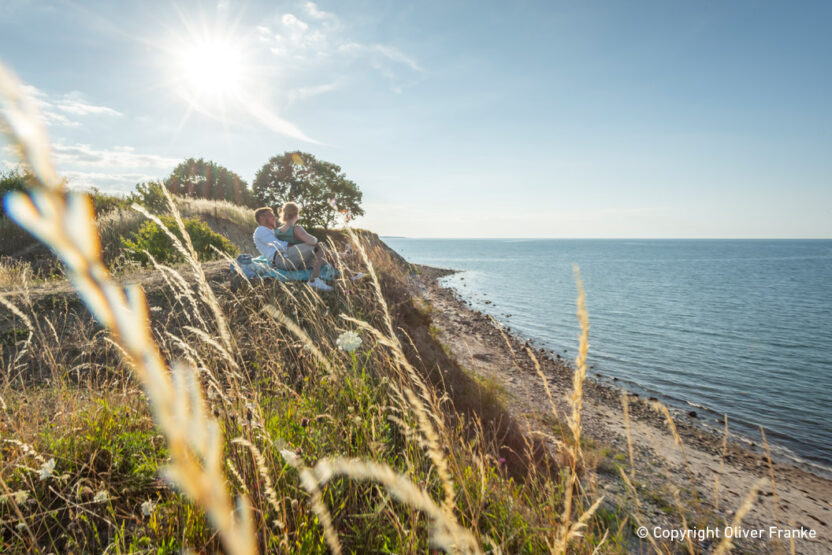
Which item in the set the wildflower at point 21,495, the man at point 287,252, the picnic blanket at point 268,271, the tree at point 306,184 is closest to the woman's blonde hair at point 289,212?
the man at point 287,252

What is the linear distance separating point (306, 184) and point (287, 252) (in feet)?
110

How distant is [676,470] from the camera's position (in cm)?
920

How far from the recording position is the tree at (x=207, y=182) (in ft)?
136

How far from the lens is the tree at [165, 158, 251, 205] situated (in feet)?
136

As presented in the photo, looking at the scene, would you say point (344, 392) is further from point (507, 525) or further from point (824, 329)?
point (824, 329)

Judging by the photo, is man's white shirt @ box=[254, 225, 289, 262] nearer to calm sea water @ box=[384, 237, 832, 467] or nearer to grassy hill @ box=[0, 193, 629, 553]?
grassy hill @ box=[0, 193, 629, 553]

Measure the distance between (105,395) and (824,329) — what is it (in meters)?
34.8

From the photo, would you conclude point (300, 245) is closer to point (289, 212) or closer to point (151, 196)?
point (289, 212)

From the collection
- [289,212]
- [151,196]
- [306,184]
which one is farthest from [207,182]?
[289,212]

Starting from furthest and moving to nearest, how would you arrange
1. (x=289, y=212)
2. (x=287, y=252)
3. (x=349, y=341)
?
(x=289, y=212) → (x=287, y=252) → (x=349, y=341)

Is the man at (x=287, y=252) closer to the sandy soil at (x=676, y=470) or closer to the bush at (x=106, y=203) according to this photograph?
the sandy soil at (x=676, y=470)

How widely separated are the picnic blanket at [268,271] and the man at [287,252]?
138 millimetres

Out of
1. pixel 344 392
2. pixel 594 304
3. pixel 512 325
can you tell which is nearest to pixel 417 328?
pixel 344 392

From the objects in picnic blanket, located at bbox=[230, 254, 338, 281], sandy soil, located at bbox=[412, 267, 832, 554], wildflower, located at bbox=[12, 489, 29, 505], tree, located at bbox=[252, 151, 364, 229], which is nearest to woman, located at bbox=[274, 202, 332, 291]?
picnic blanket, located at bbox=[230, 254, 338, 281]
